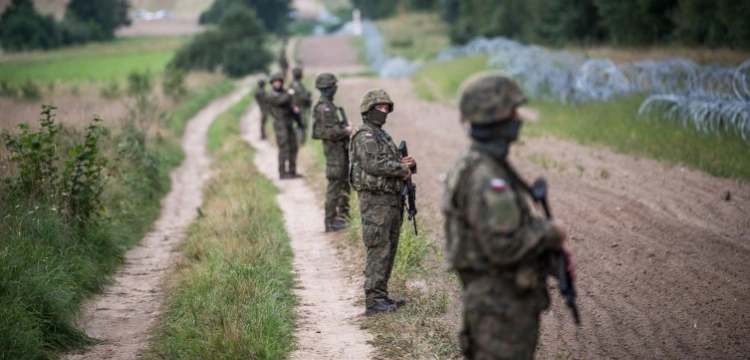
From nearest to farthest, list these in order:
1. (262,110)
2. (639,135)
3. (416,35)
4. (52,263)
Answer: (52,263), (639,135), (262,110), (416,35)

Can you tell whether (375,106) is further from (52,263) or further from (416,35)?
(416,35)

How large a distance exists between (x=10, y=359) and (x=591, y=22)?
35152 mm

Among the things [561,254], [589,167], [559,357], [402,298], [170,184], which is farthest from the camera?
[170,184]

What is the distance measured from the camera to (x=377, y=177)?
809cm

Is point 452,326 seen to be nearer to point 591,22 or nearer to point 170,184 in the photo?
point 170,184

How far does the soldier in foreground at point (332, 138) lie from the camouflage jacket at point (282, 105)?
14.0 ft

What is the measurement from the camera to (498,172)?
15.9ft

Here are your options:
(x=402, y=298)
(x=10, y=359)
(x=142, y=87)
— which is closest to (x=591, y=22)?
(x=142, y=87)

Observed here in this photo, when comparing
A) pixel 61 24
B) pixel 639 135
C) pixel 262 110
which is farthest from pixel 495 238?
pixel 61 24

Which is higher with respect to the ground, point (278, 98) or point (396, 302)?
point (278, 98)

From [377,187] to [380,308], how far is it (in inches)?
45.2

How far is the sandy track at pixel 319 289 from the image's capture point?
7.57 meters

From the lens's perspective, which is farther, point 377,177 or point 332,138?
point 332,138

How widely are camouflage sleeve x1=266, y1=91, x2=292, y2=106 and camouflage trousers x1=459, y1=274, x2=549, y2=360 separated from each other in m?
11.7
